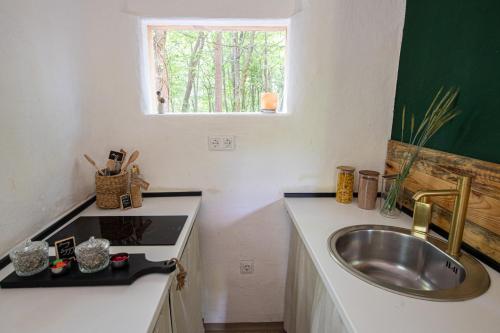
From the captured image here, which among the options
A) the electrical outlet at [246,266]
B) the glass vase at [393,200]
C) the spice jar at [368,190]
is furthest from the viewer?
the electrical outlet at [246,266]

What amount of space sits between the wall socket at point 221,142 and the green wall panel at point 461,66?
964 mm

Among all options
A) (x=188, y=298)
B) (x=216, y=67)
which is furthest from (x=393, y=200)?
(x=216, y=67)

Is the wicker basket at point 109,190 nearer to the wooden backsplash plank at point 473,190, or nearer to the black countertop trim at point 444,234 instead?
the black countertop trim at point 444,234

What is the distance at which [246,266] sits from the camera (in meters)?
1.81

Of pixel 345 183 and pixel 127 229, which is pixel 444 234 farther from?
pixel 127 229

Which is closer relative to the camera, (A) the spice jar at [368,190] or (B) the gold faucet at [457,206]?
(B) the gold faucet at [457,206]

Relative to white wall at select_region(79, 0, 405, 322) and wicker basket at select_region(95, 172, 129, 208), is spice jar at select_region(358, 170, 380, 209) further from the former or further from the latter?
wicker basket at select_region(95, 172, 129, 208)

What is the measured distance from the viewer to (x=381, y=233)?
4.07ft

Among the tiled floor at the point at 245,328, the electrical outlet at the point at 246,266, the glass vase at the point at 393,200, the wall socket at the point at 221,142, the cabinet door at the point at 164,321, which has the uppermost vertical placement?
the wall socket at the point at 221,142

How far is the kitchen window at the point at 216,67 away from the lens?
168cm

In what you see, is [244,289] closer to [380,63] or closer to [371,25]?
[380,63]

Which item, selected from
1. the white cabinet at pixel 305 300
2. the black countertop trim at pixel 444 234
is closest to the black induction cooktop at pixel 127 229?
the white cabinet at pixel 305 300

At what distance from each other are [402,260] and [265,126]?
95 centimetres

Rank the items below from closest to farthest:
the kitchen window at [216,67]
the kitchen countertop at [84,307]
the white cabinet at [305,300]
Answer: the kitchen countertop at [84,307]
the white cabinet at [305,300]
the kitchen window at [216,67]
